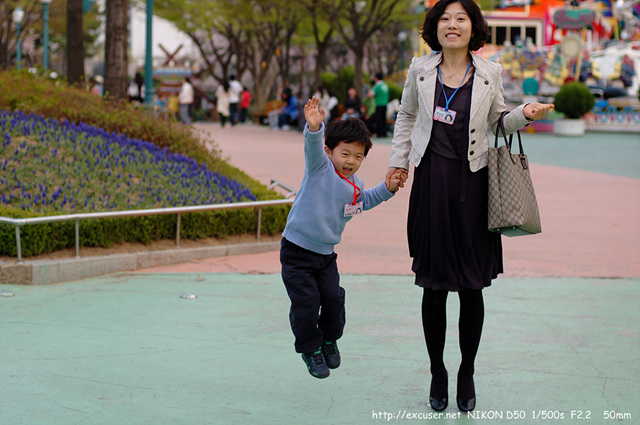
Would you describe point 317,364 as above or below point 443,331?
below

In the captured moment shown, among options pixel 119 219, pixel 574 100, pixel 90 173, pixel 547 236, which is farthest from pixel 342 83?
pixel 119 219

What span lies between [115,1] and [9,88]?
5.90 metres

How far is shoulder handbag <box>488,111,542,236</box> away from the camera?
4000 millimetres

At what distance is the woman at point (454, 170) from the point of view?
4.11m

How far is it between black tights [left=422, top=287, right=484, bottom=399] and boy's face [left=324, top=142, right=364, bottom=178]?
26.2 inches

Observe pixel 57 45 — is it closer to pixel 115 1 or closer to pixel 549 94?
pixel 549 94

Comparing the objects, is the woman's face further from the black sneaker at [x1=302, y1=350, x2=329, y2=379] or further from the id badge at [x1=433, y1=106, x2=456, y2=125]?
the black sneaker at [x1=302, y1=350, x2=329, y2=379]

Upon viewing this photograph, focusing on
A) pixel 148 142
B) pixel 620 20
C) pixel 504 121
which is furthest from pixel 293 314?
pixel 620 20

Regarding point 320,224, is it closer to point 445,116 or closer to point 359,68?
point 445,116

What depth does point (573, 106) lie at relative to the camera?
29516 millimetres

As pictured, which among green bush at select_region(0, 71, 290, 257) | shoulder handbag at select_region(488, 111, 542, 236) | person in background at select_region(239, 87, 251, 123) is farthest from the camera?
person in background at select_region(239, 87, 251, 123)

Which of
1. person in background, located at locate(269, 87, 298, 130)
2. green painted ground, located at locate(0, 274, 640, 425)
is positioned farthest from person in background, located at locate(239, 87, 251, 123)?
green painted ground, located at locate(0, 274, 640, 425)

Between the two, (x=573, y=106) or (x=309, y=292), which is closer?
(x=309, y=292)

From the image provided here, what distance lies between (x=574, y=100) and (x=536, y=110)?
2631cm
